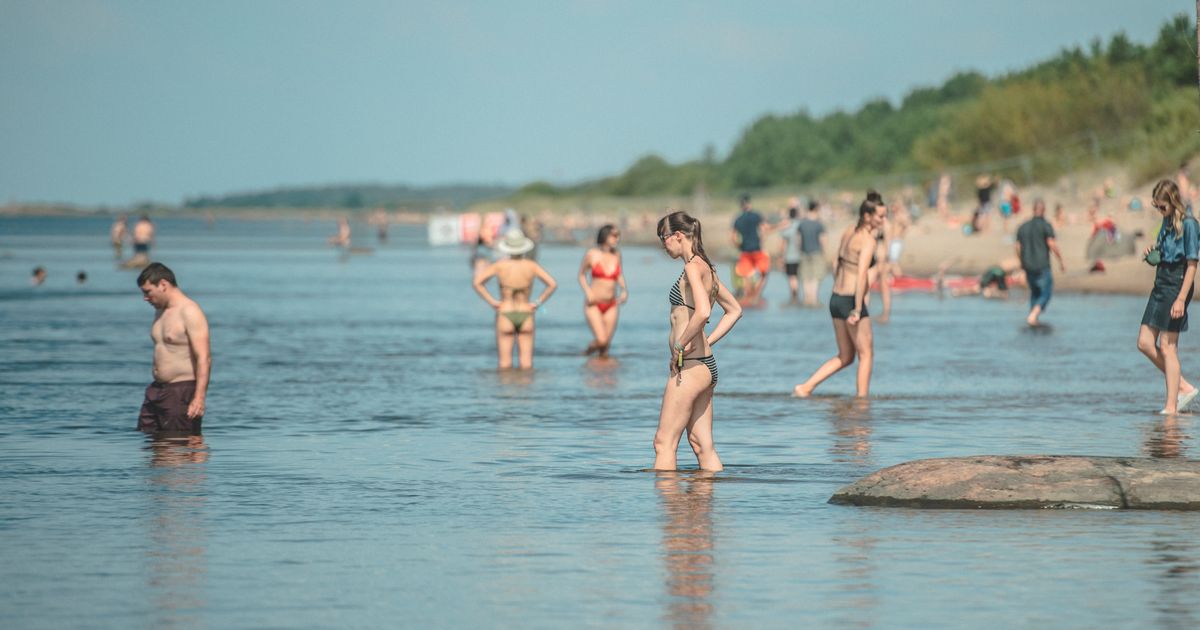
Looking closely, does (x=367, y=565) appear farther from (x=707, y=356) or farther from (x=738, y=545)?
(x=707, y=356)

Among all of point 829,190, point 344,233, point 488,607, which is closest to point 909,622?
point 488,607

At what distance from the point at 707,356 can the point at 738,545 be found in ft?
6.58

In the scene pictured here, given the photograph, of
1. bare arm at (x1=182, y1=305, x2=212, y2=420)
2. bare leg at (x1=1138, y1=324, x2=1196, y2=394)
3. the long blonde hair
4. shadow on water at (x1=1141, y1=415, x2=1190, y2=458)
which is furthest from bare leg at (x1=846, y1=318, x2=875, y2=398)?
bare arm at (x1=182, y1=305, x2=212, y2=420)

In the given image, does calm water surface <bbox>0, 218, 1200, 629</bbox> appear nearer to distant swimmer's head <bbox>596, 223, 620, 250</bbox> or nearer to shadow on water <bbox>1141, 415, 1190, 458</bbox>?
shadow on water <bbox>1141, 415, 1190, 458</bbox>

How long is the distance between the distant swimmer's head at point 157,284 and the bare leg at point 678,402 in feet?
12.8

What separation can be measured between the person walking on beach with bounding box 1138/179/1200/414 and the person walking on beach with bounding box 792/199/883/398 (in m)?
2.25

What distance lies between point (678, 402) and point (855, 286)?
496cm

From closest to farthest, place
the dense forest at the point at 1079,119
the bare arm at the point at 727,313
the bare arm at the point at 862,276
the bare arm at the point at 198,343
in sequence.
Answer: the bare arm at the point at 727,313
the bare arm at the point at 198,343
the bare arm at the point at 862,276
the dense forest at the point at 1079,119

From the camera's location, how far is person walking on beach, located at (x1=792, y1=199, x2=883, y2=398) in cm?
1554

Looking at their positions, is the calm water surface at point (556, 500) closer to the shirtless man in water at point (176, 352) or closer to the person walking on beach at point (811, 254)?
the shirtless man in water at point (176, 352)

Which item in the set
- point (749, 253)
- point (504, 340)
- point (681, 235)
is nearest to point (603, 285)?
point (504, 340)

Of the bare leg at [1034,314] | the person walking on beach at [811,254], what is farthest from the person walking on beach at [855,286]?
the person walking on beach at [811,254]

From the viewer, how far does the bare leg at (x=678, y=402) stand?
35.7ft

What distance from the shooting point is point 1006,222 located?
4894 cm
